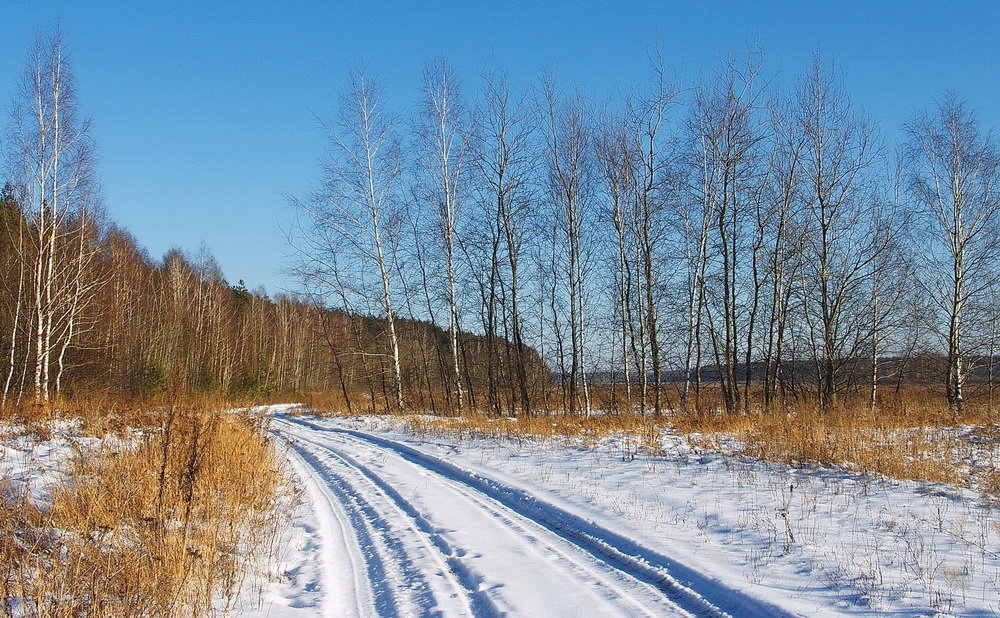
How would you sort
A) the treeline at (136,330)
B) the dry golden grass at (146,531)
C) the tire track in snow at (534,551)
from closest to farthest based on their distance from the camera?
the dry golden grass at (146,531) → the tire track in snow at (534,551) → the treeline at (136,330)

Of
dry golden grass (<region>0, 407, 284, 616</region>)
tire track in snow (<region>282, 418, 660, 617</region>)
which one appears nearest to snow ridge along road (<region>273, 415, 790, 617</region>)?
tire track in snow (<region>282, 418, 660, 617</region>)

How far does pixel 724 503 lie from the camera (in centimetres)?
659

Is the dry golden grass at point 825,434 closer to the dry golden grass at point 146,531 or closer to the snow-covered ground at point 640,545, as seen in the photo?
the snow-covered ground at point 640,545

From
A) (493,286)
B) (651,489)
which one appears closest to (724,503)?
(651,489)

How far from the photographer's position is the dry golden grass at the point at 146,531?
11.5 feet

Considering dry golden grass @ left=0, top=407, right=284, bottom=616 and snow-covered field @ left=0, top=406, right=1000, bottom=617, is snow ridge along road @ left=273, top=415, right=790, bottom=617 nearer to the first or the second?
snow-covered field @ left=0, top=406, right=1000, bottom=617

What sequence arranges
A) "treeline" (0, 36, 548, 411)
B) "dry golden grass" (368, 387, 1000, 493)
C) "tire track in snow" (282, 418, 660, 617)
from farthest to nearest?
"treeline" (0, 36, 548, 411), "dry golden grass" (368, 387, 1000, 493), "tire track in snow" (282, 418, 660, 617)

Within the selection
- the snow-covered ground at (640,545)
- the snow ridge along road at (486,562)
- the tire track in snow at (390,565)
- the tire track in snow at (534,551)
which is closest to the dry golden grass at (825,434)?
the snow-covered ground at (640,545)

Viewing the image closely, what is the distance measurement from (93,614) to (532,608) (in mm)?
2610

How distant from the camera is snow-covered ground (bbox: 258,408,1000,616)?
3895mm

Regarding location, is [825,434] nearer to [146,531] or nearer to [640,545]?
[640,545]

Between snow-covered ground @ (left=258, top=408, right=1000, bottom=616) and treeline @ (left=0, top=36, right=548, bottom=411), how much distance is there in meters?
4.21

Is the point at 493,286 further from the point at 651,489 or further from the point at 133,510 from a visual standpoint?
the point at 133,510

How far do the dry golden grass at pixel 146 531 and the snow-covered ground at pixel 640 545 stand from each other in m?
0.51
